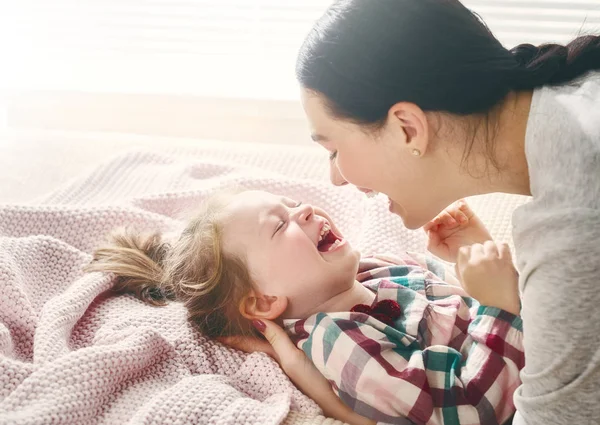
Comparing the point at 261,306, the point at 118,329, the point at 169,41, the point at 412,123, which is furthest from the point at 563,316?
the point at 169,41

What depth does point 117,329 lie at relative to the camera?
1.40m

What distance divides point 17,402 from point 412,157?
0.77 meters

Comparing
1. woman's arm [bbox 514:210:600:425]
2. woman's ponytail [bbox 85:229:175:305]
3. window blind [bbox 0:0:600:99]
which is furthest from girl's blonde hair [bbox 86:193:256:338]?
window blind [bbox 0:0:600:99]

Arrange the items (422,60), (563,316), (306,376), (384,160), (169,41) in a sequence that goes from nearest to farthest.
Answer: (563,316)
(422,60)
(384,160)
(306,376)
(169,41)

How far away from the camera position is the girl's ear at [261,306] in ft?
4.71

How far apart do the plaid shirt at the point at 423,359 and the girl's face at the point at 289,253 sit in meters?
0.06

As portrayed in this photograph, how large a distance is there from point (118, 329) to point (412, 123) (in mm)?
685

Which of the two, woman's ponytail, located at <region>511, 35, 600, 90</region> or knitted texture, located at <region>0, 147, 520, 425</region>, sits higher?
woman's ponytail, located at <region>511, 35, 600, 90</region>

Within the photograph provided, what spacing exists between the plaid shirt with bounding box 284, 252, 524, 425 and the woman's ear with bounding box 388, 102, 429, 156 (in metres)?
0.34

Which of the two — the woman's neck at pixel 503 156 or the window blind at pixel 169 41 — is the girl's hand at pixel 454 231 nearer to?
the woman's neck at pixel 503 156

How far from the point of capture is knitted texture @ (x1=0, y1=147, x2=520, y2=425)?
1236 millimetres

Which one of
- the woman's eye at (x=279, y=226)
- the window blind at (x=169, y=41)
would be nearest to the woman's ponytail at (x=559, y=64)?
the woman's eye at (x=279, y=226)

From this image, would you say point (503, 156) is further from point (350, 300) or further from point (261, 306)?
point (261, 306)

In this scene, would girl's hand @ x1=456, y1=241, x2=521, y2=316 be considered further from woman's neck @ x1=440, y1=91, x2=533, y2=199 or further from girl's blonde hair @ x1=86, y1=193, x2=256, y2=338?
girl's blonde hair @ x1=86, y1=193, x2=256, y2=338
